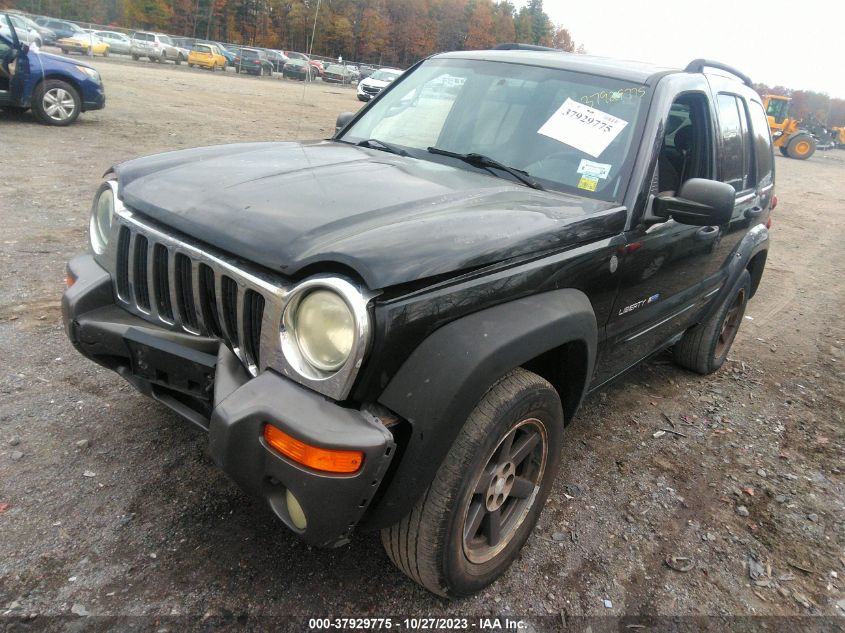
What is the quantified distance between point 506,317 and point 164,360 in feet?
3.81

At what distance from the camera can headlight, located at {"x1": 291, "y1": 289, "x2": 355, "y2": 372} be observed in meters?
1.75

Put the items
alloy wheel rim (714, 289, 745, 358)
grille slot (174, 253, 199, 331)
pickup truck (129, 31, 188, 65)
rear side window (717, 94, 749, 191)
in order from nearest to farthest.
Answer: grille slot (174, 253, 199, 331)
rear side window (717, 94, 749, 191)
alloy wheel rim (714, 289, 745, 358)
pickup truck (129, 31, 188, 65)

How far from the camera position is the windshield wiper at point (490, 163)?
A: 9.11 ft

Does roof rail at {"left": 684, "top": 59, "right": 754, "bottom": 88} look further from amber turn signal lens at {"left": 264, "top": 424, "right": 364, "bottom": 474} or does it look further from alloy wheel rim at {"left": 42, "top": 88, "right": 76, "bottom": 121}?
alloy wheel rim at {"left": 42, "top": 88, "right": 76, "bottom": 121}

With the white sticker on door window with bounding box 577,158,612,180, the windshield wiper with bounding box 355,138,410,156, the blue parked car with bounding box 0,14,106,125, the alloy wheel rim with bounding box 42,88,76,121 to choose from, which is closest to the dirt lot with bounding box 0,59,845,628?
the white sticker on door window with bounding box 577,158,612,180

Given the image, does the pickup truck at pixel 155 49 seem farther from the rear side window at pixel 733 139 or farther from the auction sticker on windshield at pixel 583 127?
the auction sticker on windshield at pixel 583 127

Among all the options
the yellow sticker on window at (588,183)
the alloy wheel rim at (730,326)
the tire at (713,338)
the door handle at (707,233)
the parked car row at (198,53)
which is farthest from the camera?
the parked car row at (198,53)

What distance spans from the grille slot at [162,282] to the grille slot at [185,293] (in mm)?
66

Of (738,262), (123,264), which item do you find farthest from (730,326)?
(123,264)

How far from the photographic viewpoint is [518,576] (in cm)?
245

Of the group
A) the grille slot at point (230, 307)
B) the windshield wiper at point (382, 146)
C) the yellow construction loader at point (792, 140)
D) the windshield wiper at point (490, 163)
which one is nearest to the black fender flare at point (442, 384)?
the grille slot at point (230, 307)

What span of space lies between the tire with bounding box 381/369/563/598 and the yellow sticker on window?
0.98 meters

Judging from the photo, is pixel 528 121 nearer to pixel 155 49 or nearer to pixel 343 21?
pixel 343 21

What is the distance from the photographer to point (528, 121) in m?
3.00
